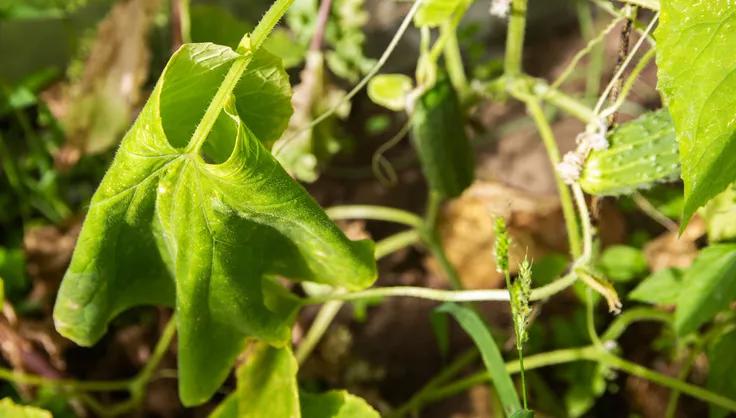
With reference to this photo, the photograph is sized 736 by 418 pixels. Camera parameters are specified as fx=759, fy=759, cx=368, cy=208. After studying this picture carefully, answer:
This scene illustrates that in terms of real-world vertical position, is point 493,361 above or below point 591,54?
below

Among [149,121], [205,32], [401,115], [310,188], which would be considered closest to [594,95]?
[401,115]

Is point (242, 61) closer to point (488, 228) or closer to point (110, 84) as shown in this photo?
point (110, 84)

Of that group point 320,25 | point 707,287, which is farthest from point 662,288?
point 320,25

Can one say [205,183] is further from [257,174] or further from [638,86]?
[638,86]

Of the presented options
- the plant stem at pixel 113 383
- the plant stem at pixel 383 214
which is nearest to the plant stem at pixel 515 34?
the plant stem at pixel 383 214

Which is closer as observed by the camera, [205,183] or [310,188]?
[205,183]

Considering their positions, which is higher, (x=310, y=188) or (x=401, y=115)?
(x=401, y=115)
